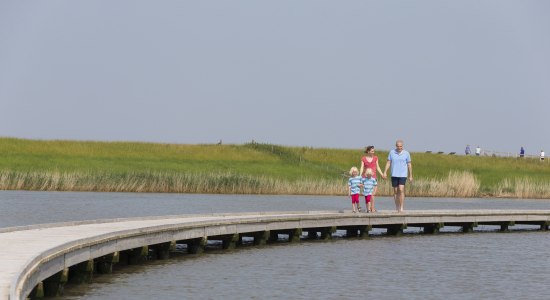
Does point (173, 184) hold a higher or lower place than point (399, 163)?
lower

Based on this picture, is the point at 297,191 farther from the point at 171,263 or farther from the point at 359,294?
the point at 359,294

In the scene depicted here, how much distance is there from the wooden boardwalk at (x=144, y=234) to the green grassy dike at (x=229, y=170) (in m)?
19.9

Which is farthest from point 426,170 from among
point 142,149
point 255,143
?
point 142,149

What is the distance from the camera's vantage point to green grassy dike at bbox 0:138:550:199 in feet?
180

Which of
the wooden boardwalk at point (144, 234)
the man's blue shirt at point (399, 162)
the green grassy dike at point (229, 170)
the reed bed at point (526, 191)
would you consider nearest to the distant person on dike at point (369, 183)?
the man's blue shirt at point (399, 162)

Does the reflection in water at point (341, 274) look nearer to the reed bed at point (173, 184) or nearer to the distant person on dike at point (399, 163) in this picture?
the distant person on dike at point (399, 163)

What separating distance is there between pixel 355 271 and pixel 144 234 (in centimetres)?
443

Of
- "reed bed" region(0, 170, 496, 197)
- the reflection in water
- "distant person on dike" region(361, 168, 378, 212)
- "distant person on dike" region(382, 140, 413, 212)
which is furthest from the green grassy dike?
the reflection in water

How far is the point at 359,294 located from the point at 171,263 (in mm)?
5594

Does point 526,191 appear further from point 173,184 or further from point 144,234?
point 144,234

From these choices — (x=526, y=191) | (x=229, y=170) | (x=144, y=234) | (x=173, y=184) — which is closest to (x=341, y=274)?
(x=144, y=234)

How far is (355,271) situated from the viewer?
24094 millimetres

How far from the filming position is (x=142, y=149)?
8088 centimetres

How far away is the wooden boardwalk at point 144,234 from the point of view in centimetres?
1797
